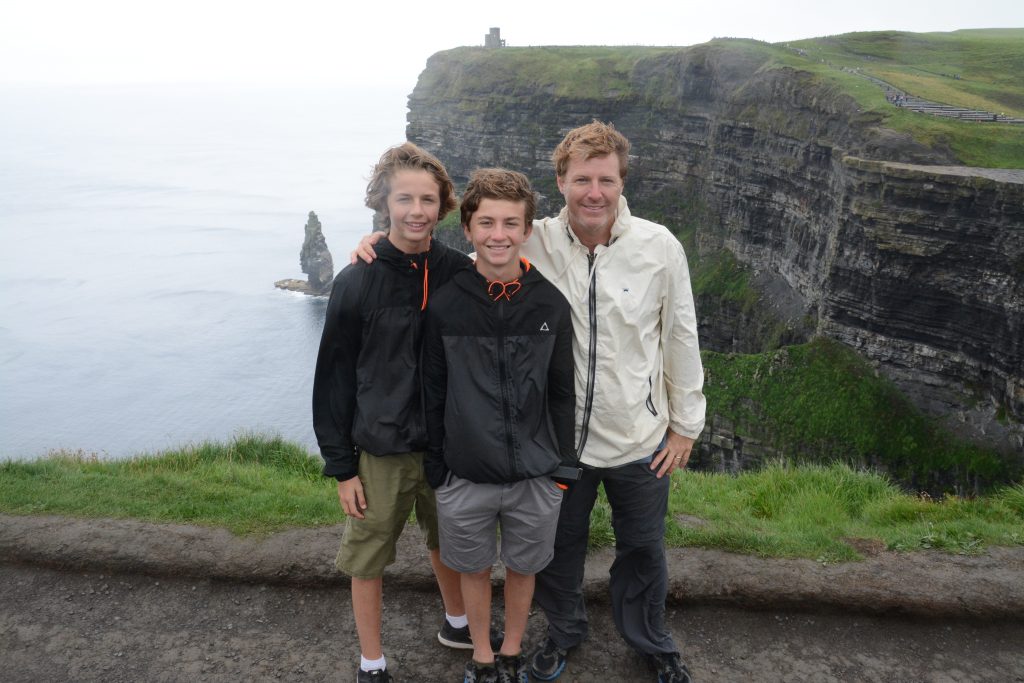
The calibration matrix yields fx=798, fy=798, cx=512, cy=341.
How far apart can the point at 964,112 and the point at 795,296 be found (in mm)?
13533

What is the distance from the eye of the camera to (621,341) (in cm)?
479

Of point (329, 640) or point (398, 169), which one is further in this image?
point (329, 640)

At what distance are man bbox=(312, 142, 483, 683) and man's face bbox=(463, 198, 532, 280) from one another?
0.31 m

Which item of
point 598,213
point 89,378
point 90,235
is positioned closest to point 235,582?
point 598,213

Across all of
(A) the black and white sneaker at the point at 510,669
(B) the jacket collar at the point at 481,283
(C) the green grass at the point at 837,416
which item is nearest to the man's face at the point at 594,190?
(B) the jacket collar at the point at 481,283

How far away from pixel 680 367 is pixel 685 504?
3231 millimetres

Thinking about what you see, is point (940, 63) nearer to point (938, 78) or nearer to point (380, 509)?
point (938, 78)

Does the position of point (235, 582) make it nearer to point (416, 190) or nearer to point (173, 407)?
point (416, 190)

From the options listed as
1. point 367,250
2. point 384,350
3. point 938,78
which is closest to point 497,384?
point 384,350

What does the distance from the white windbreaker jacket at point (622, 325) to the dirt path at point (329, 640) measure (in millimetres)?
1774

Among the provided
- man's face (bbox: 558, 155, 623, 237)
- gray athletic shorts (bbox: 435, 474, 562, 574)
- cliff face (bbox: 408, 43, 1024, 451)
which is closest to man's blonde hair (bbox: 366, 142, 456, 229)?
man's face (bbox: 558, 155, 623, 237)

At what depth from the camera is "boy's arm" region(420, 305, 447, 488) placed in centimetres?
465

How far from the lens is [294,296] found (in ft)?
339

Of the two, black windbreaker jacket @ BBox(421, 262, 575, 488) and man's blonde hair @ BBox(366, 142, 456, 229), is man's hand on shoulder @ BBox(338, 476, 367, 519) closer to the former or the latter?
black windbreaker jacket @ BBox(421, 262, 575, 488)
